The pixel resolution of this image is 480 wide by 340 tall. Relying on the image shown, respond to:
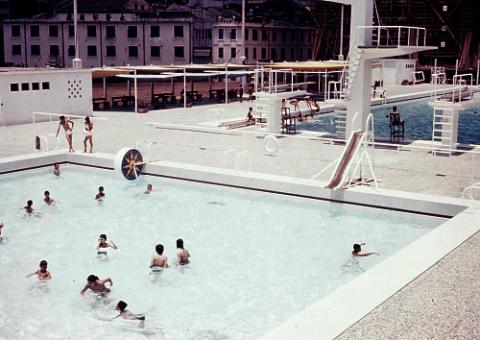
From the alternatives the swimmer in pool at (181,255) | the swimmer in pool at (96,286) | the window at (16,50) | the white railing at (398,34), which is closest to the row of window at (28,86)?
the white railing at (398,34)

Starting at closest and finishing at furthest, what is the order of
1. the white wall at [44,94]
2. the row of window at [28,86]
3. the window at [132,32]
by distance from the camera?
1. the white wall at [44,94]
2. the row of window at [28,86]
3. the window at [132,32]

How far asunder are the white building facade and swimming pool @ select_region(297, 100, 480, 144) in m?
33.0

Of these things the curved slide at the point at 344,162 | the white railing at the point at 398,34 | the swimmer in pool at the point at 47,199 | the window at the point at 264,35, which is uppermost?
the window at the point at 264,35

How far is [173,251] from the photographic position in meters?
12.9

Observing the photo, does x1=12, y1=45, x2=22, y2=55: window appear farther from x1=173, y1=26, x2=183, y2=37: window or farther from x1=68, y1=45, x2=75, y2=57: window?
x1=173, y1=26, x2=183, y2=37: window

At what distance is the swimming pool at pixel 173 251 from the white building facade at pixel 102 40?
51300 mm

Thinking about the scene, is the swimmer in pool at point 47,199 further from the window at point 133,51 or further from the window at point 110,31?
the window at point 110,31

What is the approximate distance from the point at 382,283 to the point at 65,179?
38.6 feet

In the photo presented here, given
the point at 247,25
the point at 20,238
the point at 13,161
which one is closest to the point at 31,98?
the point at 13,161

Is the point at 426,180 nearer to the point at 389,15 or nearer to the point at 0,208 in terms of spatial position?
the point at 0,208

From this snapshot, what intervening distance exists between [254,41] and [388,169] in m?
53.9

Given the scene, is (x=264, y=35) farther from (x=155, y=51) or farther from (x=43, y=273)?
(x=43, y=273)

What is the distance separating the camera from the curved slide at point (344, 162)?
1447 centimetres

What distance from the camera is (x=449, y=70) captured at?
6016 centimetres
